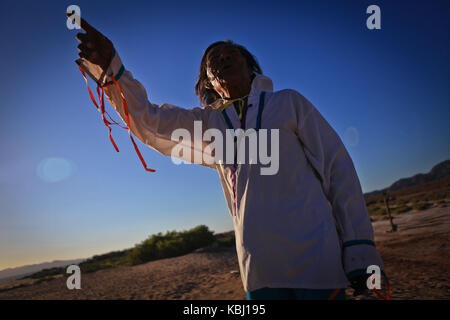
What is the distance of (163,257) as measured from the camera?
1363cm

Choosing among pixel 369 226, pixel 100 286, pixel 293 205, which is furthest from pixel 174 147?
pixel 100 286

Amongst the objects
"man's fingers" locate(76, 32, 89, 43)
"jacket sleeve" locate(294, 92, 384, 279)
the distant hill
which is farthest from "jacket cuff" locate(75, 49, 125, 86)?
the distant hill

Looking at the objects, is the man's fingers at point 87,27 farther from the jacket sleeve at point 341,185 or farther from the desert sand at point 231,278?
the desert sand at point 231,278

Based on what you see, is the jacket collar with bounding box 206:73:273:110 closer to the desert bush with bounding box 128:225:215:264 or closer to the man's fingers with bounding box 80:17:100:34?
the man's fingers with bounding box 80:17:100:34

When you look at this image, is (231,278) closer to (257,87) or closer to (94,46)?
(257,87)

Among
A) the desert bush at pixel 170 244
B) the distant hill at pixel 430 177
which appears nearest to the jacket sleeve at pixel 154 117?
the desert bush at pixel 170 244

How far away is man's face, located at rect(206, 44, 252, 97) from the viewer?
1.74 m

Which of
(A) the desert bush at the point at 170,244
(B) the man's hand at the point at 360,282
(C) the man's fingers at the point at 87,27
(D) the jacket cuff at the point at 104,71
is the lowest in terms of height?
(A) the desert bush at the point at 170,244

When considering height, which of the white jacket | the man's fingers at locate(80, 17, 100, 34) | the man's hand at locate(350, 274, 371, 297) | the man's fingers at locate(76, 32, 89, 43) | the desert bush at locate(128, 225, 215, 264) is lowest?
the desert bush at locate(128, 225, 215, 264)

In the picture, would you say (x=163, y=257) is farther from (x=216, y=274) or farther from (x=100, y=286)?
(x=216, y=274)

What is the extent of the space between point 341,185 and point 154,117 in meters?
1.19

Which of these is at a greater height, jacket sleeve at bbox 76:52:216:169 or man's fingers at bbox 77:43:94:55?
man's fingers at bbox 77:43:94:55

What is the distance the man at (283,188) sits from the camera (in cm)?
114

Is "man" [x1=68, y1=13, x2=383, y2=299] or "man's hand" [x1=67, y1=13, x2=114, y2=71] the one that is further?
"man's hand" [x1=67, y1=13, x2=114, y2=71]
